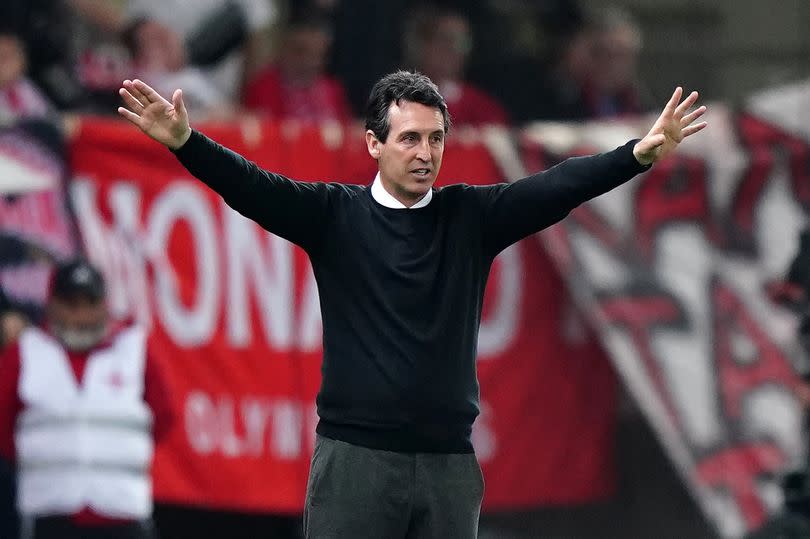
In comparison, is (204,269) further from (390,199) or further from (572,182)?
(572,182)

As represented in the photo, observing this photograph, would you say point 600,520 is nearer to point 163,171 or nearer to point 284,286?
point 284,286

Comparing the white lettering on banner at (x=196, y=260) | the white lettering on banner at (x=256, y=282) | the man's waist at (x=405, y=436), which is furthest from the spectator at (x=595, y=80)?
the man's waist at (x=405, y=436)

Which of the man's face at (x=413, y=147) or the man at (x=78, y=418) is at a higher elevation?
the man's face at (x=413, y=147)

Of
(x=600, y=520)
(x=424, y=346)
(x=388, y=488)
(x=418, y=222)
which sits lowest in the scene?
(x=600, y=520)

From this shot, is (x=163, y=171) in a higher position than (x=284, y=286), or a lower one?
higher

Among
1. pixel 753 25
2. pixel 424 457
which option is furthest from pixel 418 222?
pixel 753 25

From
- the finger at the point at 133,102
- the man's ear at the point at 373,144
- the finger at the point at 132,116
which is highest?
the finger at the point at 133,102

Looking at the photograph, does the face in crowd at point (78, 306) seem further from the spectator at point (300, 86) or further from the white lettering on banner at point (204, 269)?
the spectator at point (300, 86)

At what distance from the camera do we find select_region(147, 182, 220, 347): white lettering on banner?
8.41 metres

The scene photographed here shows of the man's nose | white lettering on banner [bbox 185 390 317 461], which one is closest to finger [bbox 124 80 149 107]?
the man's nose

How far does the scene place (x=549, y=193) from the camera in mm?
4668

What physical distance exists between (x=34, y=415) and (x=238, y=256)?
1.77 metres

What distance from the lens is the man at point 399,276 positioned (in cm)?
457

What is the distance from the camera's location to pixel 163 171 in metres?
8.46
